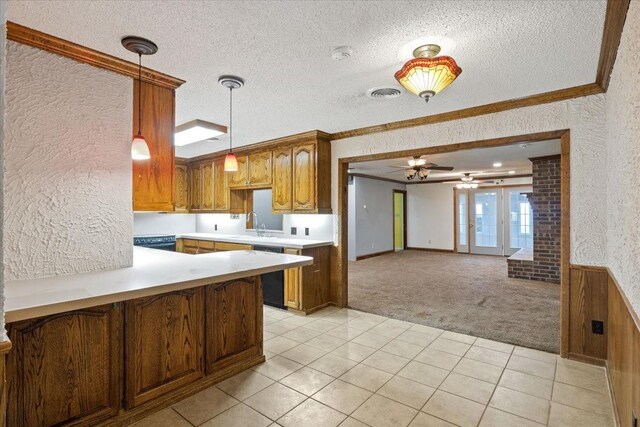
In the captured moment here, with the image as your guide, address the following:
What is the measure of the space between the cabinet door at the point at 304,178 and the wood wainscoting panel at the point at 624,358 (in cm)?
303

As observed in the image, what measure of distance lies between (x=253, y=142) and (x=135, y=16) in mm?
3146

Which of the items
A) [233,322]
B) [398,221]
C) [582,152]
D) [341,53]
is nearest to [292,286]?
[233,322]

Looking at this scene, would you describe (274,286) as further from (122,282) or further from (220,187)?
(122,282)

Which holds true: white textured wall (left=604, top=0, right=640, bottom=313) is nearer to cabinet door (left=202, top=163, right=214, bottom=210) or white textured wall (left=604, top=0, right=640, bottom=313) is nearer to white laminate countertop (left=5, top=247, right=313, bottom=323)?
white laminate countertop (left=5, top=247, right=313, bottom=323)

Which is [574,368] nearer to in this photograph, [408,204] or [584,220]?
[584,220]

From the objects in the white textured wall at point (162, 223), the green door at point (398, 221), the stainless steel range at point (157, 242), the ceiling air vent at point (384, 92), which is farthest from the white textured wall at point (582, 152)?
the green door at point (398, 221)

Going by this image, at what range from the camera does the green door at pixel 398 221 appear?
10.7 meters

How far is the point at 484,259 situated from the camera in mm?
8836

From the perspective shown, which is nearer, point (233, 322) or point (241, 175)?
point (233, 322)

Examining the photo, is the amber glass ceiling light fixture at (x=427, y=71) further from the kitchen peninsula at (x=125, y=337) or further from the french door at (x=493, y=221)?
the french door at (x=493, y=221)

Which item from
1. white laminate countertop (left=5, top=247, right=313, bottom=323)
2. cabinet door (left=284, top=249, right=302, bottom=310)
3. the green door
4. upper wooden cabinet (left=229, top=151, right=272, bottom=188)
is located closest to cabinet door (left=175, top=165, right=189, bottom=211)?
upper wooden cabinet (left=229, top=151, right=272, bottom=188)

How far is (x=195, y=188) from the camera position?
618cm

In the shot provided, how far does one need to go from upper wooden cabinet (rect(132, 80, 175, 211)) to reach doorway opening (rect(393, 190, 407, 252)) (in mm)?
8602

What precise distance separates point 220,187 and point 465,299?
4250 mm
